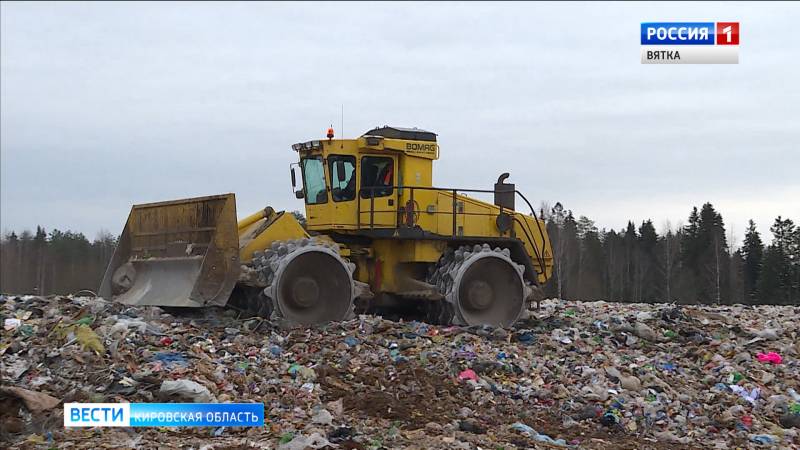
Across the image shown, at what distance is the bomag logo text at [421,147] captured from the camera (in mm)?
12547

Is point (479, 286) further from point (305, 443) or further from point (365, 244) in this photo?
point (305, 443)

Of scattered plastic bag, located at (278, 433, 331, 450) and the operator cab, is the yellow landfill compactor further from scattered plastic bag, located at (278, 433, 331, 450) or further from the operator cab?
scattered plastic bag, located at (278, 433, 331, 450)

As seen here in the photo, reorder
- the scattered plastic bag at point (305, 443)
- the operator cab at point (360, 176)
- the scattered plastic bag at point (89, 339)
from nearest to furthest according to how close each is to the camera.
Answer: the scattered plastic bag at point (305, 443), the scattered plastic bag at point (89, 339), the operator cab at point (360, 176)

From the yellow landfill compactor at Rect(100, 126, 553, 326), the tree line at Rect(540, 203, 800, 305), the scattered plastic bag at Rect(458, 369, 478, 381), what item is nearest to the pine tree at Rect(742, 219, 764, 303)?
the tree line at Rect(540, 203, 800, 305)

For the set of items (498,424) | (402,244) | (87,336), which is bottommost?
(498,424)

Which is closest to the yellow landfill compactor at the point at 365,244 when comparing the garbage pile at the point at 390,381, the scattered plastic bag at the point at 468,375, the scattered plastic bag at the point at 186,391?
the garbage pile at the point at 390,381

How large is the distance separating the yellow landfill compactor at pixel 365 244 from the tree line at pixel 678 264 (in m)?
20.1

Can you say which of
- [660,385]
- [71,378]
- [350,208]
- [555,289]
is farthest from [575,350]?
[555,289]

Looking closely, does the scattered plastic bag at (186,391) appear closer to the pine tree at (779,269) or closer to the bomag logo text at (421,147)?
the bomag logo text at (421,147)

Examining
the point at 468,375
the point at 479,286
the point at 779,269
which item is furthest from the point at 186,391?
the point at 779,269

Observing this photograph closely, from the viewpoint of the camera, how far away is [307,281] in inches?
423

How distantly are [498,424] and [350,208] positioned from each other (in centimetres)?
509

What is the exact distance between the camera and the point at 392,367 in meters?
8.94

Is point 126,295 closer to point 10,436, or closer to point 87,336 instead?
point 87,336
